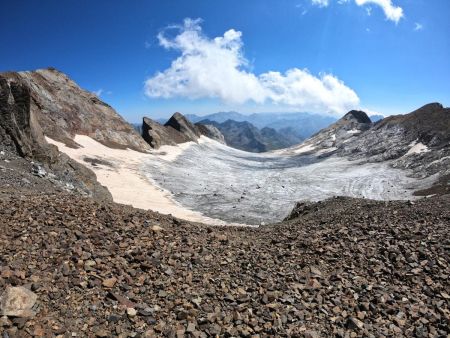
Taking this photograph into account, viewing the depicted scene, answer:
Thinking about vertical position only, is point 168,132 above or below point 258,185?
above

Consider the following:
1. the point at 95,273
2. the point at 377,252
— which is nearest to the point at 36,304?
the point at 95,273

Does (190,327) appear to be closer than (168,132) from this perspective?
Yes

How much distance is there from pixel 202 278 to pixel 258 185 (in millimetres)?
47663

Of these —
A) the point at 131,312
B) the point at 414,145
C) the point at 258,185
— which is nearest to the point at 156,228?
the point at 131,312

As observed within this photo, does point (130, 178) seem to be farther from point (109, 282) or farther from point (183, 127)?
point (183, 127)

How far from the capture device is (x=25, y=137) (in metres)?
25.9

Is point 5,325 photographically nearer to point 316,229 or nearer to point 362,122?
point 316,229

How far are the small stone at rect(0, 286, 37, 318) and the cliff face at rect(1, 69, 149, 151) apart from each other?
180ft

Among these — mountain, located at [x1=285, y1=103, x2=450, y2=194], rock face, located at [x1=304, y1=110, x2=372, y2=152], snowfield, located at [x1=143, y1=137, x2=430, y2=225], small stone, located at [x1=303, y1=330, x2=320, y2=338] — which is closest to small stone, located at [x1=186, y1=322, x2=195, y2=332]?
small stone, located at [x1=303, y1=330, x2=320, y2=338]

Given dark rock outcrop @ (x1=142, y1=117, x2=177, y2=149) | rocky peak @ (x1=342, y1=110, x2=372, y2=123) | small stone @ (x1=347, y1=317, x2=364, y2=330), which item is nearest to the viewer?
small stone @ (x1=347, y1=317, x2=364, y2=330)

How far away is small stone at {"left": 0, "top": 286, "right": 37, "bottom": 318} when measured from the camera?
752 cm

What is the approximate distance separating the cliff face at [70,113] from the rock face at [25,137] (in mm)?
32577

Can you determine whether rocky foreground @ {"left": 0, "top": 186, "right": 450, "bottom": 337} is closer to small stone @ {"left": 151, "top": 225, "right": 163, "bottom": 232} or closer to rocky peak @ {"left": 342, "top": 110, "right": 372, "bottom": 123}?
small stone @ {"left": 151, "top": 225, "right": 163, "bottom": 232}

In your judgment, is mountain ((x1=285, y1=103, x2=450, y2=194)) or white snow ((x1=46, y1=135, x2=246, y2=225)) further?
mountain ((x1=285, y1=103, x2=450, y2=194))
